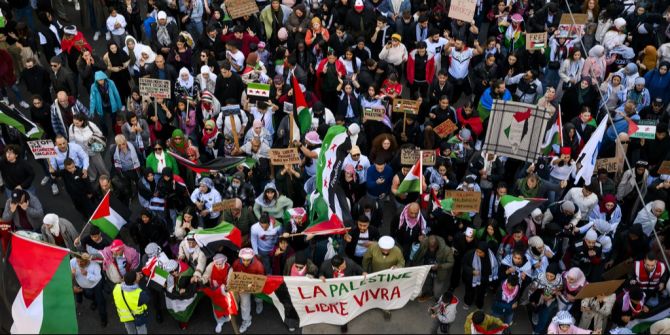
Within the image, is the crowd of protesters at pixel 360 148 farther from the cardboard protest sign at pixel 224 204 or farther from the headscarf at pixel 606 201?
the cardboard protest sign at pixel 224 204

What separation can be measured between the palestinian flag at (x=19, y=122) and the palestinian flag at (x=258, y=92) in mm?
3408

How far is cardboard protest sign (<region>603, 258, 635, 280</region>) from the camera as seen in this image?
10.0 meters

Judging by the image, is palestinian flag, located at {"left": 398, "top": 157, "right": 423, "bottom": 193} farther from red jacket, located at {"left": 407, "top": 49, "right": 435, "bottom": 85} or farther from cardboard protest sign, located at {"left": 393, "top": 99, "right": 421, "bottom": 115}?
red jacket, located at {"left": 407, "top": 49, "right": 435, "bottom": 85}

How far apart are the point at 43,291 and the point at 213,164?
3073mm

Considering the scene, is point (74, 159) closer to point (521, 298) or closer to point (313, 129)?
point (313, 129)

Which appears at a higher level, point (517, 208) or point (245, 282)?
point (517, 208)

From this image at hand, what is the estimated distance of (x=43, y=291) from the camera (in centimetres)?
868

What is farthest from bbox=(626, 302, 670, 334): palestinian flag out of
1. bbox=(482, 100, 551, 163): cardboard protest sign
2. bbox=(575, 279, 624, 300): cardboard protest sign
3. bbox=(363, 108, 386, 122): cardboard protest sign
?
bbox=(363, 108, 386, 122): cardboard protest sign

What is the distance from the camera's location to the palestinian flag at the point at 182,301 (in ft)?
31.5

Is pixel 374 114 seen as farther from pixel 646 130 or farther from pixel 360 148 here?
pixel 646 130

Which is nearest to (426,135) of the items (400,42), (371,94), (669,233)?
(371,94)

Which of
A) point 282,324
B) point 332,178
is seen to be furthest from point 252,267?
point 332,178

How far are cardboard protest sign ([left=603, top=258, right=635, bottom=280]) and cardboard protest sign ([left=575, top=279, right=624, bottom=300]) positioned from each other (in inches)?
29.2

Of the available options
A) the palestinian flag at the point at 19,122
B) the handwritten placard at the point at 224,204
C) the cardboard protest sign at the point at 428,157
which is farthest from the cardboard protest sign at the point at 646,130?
the palestinian flag at the point at 19,122
